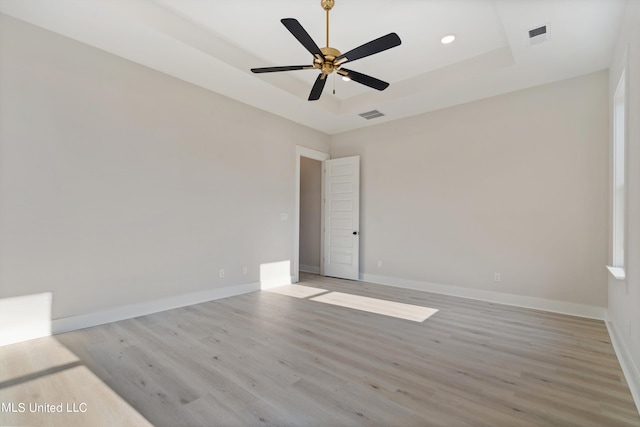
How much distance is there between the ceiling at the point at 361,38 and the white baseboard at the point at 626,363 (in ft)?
9.56

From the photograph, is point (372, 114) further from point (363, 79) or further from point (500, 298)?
point (500, 298)

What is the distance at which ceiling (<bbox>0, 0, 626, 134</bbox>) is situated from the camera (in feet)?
9.03

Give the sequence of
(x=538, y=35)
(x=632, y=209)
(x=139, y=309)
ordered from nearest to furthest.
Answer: (x=632, y=209)
(x=538, y=35)
(x=139, y=309)

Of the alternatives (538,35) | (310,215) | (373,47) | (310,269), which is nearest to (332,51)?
(373,47)

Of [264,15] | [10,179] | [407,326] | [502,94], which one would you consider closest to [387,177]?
[502,94]

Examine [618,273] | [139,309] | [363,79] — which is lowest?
[139,309]

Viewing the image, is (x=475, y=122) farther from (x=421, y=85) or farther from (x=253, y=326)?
(x=253, y=326)

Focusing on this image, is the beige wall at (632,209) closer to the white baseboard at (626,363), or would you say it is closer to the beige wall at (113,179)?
the white baseboard at (626,363)

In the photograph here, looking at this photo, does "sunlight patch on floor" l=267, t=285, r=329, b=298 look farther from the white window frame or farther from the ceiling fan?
the white window frame

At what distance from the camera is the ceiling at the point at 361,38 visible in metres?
2.75

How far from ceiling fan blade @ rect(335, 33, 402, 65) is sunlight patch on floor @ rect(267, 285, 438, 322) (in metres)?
2.92

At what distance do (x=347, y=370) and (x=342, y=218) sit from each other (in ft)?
12.8

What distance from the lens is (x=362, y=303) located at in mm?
4211

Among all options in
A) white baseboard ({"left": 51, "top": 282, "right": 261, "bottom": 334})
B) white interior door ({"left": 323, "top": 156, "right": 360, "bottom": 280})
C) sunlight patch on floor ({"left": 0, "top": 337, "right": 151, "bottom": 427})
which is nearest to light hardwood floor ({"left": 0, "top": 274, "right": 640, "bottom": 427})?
sunlight patch on floor ({"left": 0, "top": 337, "right": 151, "bottom": 427})
